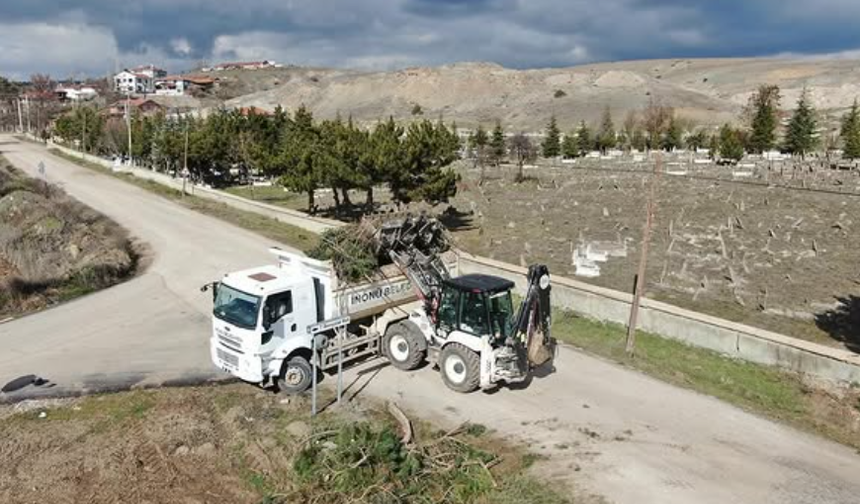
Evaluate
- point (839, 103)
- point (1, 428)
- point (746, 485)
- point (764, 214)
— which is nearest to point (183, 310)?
point (1, 428)

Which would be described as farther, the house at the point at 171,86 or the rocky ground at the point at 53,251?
the house at the point at 171,86

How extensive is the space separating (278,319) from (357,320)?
2.27 meters

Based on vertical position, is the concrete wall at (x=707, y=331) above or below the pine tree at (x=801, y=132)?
below

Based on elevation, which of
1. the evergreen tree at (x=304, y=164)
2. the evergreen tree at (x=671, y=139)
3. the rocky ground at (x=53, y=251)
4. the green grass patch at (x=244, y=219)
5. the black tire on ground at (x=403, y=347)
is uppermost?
the evergreen tree at (x=671, y=139)

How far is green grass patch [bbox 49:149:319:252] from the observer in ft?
92.9

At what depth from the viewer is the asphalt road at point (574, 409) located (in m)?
9.84

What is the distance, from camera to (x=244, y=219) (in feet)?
109

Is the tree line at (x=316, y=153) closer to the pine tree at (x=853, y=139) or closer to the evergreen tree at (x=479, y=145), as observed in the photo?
the evergreen tree at (x=479, y=145)

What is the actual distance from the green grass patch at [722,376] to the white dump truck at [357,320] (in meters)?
3.09

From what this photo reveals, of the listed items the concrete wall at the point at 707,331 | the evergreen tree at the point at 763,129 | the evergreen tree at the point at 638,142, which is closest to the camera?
the concrete wall at the point at 707,331

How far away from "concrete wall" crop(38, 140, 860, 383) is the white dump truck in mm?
4007

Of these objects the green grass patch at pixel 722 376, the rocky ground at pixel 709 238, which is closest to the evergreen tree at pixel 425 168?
the rocky ground at pixel 709 238

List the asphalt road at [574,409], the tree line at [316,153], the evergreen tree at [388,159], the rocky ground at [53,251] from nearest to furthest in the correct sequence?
the asphalt road at [574,409]
the rocky ground at [53,251]
the evergreen tree at [388,159]
the tree line at [316,153]

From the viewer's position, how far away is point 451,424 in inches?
457
